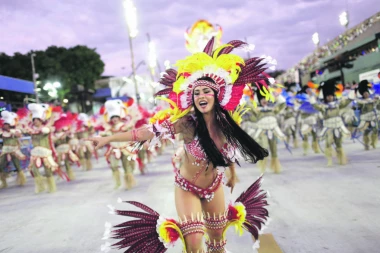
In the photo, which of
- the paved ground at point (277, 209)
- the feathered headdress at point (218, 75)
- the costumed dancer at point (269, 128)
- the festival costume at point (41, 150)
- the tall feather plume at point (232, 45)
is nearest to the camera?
the feathered headdress at point (218, 75)

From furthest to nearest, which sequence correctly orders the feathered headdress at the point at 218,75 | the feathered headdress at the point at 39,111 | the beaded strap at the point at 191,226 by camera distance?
the feathered headdress at the point at 39,111 → the feathered headdress at the point at 218,75 → the beaded strap at the point at 191,226

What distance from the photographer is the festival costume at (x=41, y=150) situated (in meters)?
7.84

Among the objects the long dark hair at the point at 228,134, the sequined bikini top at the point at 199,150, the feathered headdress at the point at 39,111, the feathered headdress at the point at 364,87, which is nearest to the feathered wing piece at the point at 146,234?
the sequined bikini top at the point at 199,150

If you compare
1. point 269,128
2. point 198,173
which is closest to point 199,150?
point 198,173

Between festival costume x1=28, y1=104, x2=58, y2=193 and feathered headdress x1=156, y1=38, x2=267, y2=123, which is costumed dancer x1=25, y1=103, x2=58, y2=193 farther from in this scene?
feathered headdress x1=156, y1=38, x2=267, y2=123

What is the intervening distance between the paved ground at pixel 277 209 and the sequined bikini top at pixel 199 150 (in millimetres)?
1167

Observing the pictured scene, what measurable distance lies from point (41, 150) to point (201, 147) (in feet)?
20.3

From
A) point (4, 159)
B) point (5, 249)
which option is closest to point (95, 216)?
point (5, 249)

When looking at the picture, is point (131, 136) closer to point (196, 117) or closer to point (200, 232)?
point (196, 117)

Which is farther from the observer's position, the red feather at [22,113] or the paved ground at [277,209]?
the red feather at [22,113]

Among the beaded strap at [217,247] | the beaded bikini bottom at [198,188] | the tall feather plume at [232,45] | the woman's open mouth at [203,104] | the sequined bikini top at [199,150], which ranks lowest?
the beaded strap at [217,247]

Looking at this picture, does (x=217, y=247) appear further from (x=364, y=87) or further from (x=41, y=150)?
(x=364, y=87)

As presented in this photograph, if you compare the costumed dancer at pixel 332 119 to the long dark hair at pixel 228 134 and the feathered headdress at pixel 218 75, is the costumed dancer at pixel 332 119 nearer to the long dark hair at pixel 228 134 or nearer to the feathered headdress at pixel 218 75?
the feathered headdress at pixel 218 75

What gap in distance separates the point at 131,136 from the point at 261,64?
1.33 metres
